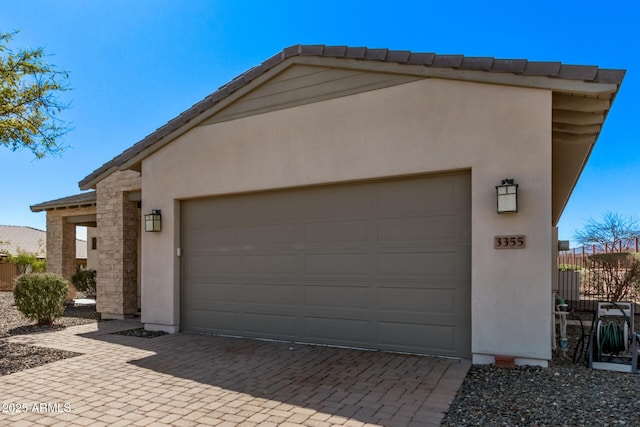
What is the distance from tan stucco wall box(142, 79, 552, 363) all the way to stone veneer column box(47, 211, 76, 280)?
328 inches

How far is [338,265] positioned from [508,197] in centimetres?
273

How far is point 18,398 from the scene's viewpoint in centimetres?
454

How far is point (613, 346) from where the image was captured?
5051 millimetres

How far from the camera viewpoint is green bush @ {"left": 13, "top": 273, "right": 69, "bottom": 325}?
8961mm

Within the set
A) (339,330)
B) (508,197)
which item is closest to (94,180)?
(339,330)

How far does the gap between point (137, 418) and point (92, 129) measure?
1223 cm

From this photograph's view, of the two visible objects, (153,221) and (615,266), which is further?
(615,266)

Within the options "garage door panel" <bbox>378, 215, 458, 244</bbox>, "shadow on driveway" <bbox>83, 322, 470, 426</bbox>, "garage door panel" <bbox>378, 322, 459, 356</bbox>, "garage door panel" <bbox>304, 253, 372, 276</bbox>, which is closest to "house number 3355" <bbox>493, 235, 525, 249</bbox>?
"garage door panel" <bbox>378, 215, 458, 244</bbox>

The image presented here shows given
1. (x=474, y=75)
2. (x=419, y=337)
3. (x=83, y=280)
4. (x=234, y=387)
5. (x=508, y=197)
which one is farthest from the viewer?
(x=83, y=280)

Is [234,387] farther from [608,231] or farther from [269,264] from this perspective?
[608,231]

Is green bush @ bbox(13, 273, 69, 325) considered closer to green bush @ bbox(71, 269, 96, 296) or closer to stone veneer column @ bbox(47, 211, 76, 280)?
green bush @ bbox(71, 269, 96, 296)

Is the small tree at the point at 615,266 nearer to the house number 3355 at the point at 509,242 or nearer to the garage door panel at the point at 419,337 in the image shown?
the house number 3355 at the point at 509,242

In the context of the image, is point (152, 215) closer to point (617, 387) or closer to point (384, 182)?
point (384, 182)

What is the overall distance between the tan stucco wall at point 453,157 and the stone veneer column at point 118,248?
11.0 feet
